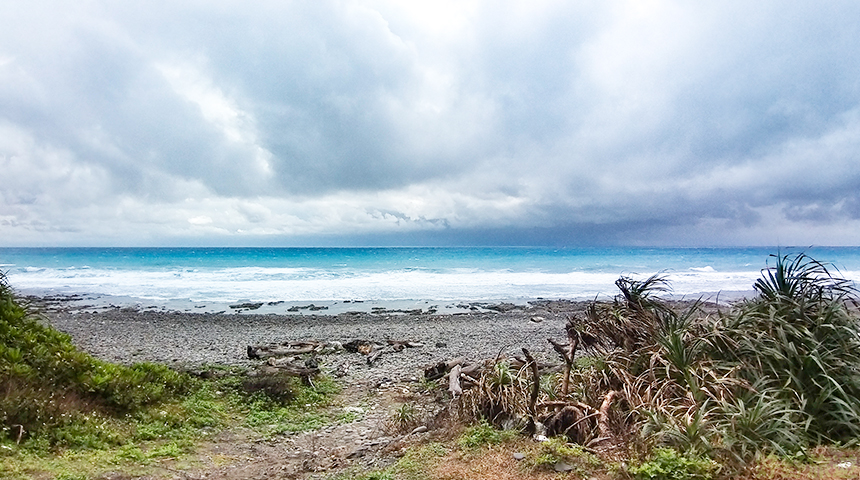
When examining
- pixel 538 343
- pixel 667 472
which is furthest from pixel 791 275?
pixel 538 343

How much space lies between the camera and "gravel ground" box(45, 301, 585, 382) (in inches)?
494

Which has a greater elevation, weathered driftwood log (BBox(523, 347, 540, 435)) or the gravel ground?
weathered driftwood log (BBox(523, 347, 540, 435))

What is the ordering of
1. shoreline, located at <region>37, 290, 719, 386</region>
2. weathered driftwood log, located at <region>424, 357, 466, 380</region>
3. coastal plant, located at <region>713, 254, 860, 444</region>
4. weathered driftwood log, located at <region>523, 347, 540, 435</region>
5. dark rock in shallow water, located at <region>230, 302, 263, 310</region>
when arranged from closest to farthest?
coastal plant, located at <region>713, 254, 860, 444</region>, weathered driftwood log, located at <region>523, 347, 540, 435</region>, weathered driftwood log, located at <region>424, 357, 466, 380</region>, shoreline, located at <region>37, 290, 719, 386</region>, dark rock in shallow water, located at <region>230, 302, 263, 310</region>

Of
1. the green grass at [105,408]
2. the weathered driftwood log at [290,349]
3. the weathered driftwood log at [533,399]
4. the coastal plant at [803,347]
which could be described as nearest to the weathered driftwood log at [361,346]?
the weathered driftwood log at [290,349]

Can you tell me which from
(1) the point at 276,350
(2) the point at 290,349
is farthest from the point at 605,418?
(2) the point at 290,349

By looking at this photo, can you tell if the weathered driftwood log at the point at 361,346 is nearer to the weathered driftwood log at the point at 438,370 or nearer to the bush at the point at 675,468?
the weathered driftwood log at the point at 438,370

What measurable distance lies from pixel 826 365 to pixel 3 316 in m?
10.1

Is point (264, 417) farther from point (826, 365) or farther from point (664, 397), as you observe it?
point (826, 365)

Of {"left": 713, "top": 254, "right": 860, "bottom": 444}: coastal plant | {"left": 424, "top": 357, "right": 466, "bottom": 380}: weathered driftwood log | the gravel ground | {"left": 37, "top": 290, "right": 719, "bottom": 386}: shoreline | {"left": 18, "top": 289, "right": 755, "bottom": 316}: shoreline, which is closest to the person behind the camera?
{"left": 713, "top": 254, "right": 860, "bottom": 444}: coastal plant

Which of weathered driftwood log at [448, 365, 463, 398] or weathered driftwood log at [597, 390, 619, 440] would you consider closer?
weathered driftwood log at [597, 390, 619, 440]

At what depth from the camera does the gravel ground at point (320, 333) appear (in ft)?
41.2

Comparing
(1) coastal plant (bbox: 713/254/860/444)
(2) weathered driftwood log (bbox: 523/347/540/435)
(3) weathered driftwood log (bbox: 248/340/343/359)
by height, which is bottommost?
(3) weathered driftwood log (bbox: 248/340/343/359)

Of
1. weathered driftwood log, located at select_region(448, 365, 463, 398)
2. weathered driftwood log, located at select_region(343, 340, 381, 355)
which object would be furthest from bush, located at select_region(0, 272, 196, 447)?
weathered driftwood log, located at select_region(343, 340, 381, 355)

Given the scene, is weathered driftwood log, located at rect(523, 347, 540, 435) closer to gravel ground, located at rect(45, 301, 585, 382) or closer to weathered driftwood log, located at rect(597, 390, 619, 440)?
weathered driftwood log, located at rect(597, 390, 619, 440)
